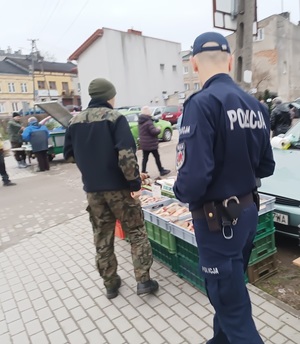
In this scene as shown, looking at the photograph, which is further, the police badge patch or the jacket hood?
the jacket hood

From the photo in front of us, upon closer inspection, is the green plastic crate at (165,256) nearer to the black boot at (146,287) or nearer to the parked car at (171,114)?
the black boot at (146,287)

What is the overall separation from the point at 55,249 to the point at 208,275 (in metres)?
3.38

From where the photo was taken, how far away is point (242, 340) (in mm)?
1801

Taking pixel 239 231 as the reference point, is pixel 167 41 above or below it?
above

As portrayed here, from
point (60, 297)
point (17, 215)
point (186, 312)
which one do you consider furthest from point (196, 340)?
point (17, 215)

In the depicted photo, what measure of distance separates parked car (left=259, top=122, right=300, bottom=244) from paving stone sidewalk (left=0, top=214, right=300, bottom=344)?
0.89m

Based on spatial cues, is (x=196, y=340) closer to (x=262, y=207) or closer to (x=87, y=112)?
(x=262, y=207)

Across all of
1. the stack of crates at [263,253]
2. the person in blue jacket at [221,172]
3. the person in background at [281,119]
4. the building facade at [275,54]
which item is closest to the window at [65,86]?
the building facade at [275,54]

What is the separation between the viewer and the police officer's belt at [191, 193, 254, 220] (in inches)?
69.7

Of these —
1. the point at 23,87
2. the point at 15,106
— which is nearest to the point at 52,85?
the point at 23,87

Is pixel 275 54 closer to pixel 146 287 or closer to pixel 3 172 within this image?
pixel 3 172

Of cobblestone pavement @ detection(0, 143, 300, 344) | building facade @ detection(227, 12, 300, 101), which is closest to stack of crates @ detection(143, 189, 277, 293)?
cobblestone pavement @ detection(0, 143, 300, 344)

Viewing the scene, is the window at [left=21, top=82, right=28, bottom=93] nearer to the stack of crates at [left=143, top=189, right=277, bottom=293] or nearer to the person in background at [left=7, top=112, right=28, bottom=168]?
the person in background at [left=7, top=112, right=28, bottom=168]

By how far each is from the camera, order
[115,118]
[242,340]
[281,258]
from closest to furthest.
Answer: [242,340] < [115,118] < [281,258]
